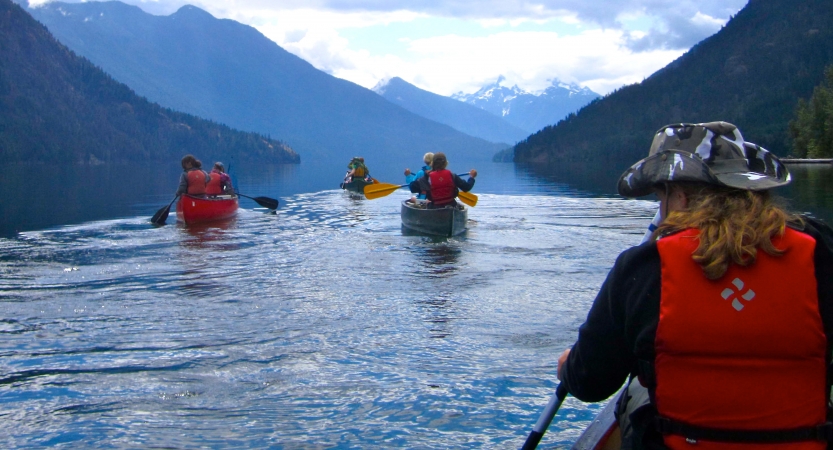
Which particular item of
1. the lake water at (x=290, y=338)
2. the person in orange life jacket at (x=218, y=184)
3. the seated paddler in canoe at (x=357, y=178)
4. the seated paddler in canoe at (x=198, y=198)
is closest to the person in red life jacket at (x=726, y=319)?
the lake water at (x=290, y=338)

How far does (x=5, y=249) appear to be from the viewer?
16156 millimetres

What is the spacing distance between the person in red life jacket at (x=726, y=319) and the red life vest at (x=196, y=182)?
65.9ft

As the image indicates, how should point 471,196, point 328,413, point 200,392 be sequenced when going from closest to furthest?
point 328,413 → point 200,392 → point 471,196

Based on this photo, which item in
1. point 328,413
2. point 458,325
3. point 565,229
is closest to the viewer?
point 328,413

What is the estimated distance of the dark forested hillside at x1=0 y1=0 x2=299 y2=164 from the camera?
148125mm

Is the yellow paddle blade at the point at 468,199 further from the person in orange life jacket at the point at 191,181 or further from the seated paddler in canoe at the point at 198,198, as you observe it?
→ the person in orange life jacket at the point at 191,181

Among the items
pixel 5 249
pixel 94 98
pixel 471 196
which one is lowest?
pixel 5 249

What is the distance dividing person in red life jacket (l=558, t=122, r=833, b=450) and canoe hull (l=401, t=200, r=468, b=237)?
49.1 feet

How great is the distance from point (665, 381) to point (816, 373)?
47 cm

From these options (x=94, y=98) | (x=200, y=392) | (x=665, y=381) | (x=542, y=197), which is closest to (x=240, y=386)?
(x=200, y=392)

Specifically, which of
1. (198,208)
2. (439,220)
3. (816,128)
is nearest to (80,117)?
(816,128)

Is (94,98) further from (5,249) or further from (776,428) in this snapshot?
(776,428)

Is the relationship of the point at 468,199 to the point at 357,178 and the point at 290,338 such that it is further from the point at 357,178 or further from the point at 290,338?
the point at 357,178

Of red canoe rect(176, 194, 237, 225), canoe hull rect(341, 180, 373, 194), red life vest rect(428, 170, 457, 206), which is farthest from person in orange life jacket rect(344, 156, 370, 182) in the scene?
red life vest rect(428, 170, 457, 206)
